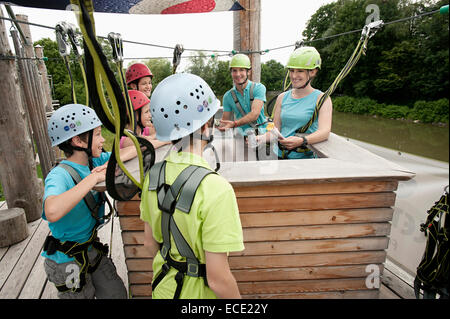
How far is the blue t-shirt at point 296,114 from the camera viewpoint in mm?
2611

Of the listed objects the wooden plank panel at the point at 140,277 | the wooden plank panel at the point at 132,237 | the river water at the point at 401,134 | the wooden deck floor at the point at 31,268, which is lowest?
the wooden deck floor at the point at 31,268

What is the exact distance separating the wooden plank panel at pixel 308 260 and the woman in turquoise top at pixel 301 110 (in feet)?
3.33

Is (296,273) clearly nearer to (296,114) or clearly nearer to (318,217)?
(318,217)

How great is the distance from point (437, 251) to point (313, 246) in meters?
0.80

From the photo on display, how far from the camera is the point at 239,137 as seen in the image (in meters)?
3.78

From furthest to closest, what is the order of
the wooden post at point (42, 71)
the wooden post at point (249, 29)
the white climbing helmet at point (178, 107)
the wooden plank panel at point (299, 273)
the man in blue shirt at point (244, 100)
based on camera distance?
the wooden post at point (42, 71) → the wooden post at point (249, 29) → the man in blue shirt at point (244, 100) → the wooden plank panel at point (299, 273) → the white climbing helmet at point (178, 107)

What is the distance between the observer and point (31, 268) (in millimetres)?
2914

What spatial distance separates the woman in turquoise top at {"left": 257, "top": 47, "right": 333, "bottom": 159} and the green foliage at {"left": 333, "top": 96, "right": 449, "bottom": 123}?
20cm

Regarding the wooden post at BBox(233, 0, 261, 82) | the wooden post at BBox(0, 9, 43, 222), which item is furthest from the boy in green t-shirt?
the wooden post at BBox(0, 9, 43, 222)

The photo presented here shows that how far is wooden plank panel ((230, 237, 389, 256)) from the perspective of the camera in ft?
6.83

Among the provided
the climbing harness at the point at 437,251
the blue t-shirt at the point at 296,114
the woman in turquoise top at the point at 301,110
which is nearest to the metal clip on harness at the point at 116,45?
the woman in turquoise top at the point at 301,110

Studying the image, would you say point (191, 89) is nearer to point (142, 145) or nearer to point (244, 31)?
point (142, 145)

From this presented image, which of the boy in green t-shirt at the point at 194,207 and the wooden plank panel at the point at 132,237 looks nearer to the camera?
the boy in green t-shirt at the point at 194,207

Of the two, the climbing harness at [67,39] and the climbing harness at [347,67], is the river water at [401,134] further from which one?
the climbing harness at [67,39]
